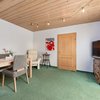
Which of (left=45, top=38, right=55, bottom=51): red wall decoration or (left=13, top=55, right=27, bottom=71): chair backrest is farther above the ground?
(left=45, top=38, right=55, bottom=51): red wall decoration

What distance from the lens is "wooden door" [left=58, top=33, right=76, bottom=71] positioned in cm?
491

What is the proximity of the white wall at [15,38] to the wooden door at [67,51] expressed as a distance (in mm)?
2121

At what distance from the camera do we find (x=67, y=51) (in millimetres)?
5102

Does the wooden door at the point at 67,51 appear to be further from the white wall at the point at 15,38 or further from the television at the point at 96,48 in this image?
the white wall at the point at 15,38

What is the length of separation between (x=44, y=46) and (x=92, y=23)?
298cm

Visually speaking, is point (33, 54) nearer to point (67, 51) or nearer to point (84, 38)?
point (67, 51)

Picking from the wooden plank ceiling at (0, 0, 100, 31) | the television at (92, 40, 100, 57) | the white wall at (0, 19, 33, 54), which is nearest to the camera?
the wooden plank ceiling at (0, 0, 100, 31)

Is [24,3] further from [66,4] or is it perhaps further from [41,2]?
[66,4]

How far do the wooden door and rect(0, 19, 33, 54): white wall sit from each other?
6.96 feet

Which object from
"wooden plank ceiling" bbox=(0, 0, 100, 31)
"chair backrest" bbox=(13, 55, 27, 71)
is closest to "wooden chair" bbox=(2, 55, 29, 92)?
"chair backrest" bbox=(13, 55, 27, 71)

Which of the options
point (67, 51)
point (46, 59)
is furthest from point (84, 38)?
point (46, 59)

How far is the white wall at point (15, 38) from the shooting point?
4.74m

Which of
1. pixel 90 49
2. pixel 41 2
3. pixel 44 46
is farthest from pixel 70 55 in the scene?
pixel 41 2

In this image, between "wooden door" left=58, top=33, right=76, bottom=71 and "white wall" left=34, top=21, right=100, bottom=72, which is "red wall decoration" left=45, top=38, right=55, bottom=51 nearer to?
"wooden door" left=58, top=33, right=76, bottom=71
